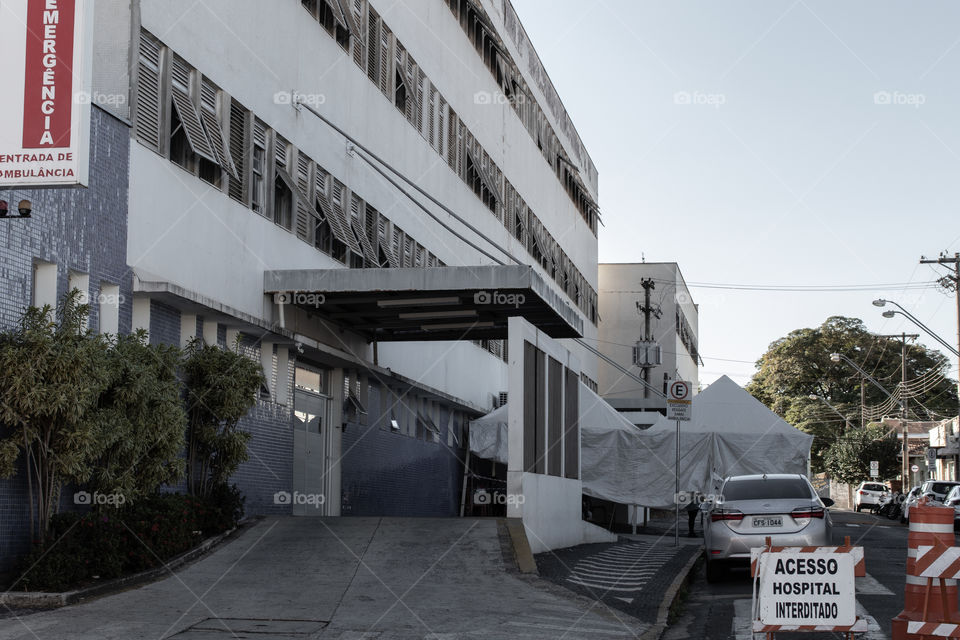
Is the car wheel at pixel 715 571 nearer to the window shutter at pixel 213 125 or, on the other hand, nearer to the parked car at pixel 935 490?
the window shutter at pixel 213 125

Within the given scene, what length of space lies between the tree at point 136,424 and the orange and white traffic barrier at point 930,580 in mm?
7403

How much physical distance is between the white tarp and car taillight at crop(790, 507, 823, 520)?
37.6 feet

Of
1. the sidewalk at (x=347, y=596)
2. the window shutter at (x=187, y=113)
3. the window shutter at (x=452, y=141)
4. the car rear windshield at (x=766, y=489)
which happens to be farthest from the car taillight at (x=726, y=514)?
the window shutter at (x=452, y=141)

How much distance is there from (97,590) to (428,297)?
763cm

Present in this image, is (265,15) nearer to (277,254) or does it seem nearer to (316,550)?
(277,254)

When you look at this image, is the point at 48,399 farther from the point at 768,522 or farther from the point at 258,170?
the point at 768,522

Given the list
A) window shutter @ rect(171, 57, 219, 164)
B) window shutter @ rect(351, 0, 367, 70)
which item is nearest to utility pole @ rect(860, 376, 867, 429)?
window shutter @ rect(351, 0, 367, 70)

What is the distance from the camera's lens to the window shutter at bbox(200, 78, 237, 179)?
613 inches

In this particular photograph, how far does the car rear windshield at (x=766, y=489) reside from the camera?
15.5 meters

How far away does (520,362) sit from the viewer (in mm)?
16234

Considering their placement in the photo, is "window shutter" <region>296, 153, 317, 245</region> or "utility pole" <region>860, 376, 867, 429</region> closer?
"window shutter" <region>296, 153, 317, 245</region>

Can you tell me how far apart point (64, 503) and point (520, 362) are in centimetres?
662

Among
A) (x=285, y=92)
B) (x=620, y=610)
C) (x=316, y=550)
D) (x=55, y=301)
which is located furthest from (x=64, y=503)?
(x=285, y=92)

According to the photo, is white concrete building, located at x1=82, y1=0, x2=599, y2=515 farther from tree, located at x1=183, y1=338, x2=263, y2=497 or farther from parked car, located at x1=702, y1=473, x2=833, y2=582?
parked car, located at x1=702, y1=473, x2=833, y2=582
